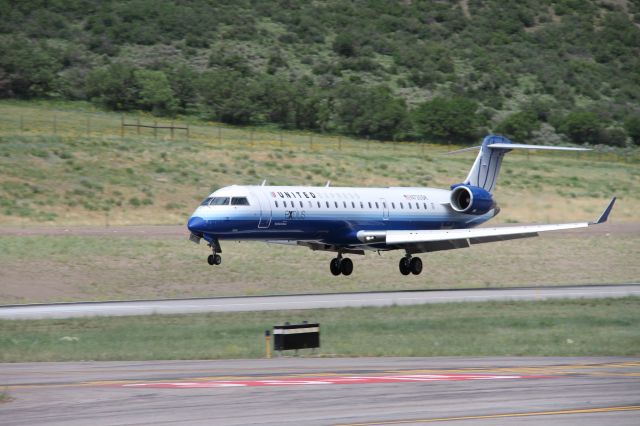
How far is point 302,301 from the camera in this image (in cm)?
3941

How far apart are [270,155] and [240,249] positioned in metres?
26.8

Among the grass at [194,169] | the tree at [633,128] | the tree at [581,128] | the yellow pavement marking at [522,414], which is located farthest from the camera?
the tree at [633,128]

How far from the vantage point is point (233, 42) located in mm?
117125

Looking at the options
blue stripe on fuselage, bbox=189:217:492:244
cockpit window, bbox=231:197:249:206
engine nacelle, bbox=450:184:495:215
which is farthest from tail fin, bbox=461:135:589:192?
cockpit window, bbox=231:197:249:206

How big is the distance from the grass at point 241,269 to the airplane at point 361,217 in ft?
8.30

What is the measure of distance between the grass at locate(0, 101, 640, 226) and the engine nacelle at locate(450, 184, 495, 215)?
66.8ft

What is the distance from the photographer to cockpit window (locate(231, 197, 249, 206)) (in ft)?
136

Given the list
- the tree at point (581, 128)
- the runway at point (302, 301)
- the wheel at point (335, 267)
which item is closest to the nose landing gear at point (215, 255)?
the runway at point (302, 301)

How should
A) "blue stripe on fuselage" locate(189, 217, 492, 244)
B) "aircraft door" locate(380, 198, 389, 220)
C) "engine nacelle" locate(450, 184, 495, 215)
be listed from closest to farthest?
"blue stripe on fuselage" locate(189, 217, 492, 244) < "aircraft door" locate(380, 198, 389, 220) < "engine nacelle" locate(450, 184, 495, 215)

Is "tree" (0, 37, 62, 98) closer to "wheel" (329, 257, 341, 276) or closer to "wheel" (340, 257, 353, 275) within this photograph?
"wheel" (329, 257, 341, 276)

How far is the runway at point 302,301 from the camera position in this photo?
118 feet

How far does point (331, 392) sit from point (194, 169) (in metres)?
57.6

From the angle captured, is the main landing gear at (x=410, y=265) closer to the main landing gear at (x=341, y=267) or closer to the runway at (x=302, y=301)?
the main landing gear at (x=341, y=267)

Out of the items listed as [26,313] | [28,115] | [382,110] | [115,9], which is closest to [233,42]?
[115,9]
